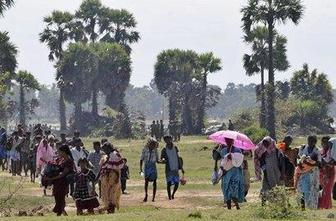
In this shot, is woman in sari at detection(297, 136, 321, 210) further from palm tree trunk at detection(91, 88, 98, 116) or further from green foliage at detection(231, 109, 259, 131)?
palm tree trunk at detection(91, 88, 98, 116)

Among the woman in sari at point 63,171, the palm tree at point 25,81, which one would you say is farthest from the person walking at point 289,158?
the palm tree at point 25,81

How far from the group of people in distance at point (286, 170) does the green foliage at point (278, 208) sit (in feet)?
1.04

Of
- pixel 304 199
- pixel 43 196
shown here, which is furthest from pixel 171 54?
pixel 304 199

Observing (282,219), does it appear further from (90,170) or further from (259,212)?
(90,170)

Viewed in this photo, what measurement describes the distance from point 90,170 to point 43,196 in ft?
22.7

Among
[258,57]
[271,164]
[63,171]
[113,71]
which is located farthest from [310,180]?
[113,71]

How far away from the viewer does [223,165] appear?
15.4 meters

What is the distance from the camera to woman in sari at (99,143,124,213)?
16.4m

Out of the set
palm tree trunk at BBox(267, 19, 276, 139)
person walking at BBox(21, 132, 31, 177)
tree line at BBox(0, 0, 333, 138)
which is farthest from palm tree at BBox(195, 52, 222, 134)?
person walking at BBox(21, 132, 31, 177)

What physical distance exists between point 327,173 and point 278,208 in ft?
11.8

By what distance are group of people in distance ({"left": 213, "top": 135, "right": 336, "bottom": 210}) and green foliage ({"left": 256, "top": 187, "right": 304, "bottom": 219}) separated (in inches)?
12.5

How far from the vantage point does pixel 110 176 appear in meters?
16.5

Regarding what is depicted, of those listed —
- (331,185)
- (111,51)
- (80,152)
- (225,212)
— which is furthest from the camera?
(111,51)

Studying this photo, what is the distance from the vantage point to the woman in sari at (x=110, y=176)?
16.4 meters
